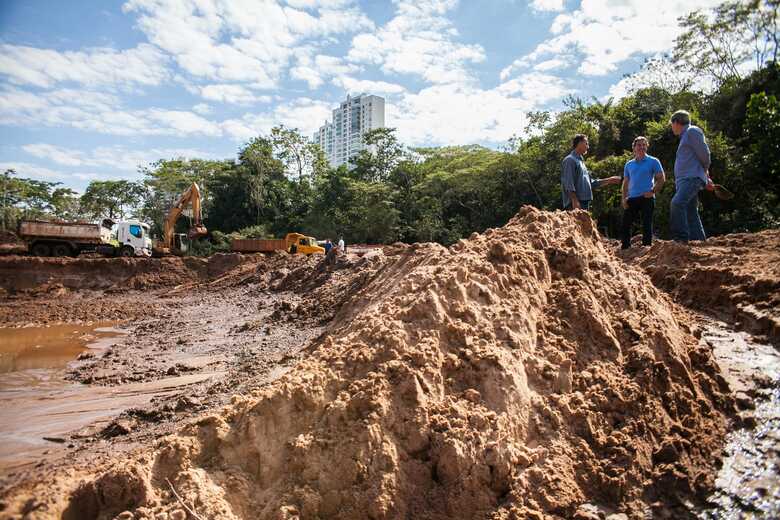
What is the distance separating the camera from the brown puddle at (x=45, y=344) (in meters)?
7.65

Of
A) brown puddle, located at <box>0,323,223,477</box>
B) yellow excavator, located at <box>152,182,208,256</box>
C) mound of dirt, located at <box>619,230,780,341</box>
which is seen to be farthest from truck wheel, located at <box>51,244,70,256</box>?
mound of dirt, located at <box>619,230,780,341</box>

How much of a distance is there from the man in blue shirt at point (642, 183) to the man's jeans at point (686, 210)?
24cm

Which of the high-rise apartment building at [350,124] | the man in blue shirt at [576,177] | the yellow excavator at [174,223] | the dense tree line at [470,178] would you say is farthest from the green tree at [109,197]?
the man in blue shirt at [576,177]

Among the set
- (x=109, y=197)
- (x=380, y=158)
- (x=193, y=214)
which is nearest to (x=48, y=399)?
(x=193, y=214)

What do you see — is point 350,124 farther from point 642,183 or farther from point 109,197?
point 642,183

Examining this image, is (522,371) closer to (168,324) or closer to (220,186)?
(168,324)

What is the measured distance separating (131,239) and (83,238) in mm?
1941

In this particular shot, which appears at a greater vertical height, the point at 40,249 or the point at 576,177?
the point at 576,177

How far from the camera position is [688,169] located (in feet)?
19.2

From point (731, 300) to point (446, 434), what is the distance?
359cm

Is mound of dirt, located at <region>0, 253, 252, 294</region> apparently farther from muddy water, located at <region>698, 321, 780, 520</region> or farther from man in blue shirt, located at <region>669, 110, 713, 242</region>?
muddy water, located at <region>698, 321, 780, 520</region>

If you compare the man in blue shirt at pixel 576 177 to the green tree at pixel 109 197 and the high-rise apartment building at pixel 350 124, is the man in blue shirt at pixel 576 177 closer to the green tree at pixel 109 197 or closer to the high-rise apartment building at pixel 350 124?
the green tree at pixel 109 197

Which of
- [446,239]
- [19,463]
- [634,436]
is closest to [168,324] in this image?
[19,463]

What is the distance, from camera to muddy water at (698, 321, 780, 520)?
8.27 feet
